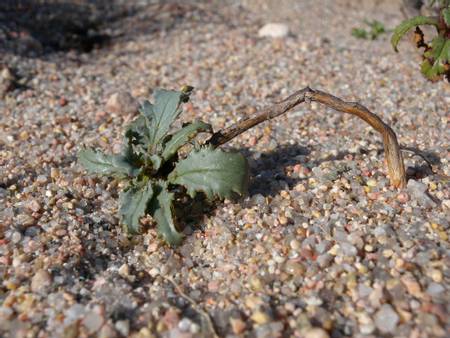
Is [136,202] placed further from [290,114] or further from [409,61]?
[409,61]

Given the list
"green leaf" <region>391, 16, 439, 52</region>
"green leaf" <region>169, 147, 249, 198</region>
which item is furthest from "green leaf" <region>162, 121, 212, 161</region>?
"green leaf" <region>391, 16, 439, 52</region>

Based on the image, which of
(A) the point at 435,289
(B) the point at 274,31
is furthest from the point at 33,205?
(B) the point at 274,31

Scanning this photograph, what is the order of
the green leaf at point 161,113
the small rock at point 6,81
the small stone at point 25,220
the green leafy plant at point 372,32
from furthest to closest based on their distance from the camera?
the green leafy plant at point 372,32 → the small rock at point 6,81 → the green leaf at point 161,113 → the small stone at point 25,220

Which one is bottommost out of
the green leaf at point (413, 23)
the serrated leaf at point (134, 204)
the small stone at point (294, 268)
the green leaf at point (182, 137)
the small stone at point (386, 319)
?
the small stone at point (294, 268)

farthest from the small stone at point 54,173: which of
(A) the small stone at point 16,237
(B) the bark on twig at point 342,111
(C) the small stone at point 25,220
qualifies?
(B) the bark on twig at point 342,111

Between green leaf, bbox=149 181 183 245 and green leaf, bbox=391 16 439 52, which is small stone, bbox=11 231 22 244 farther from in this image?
green leaf, bbox=391 16 439 52

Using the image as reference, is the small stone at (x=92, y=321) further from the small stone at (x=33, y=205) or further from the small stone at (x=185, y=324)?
the small stone at (x=33, y=205)
